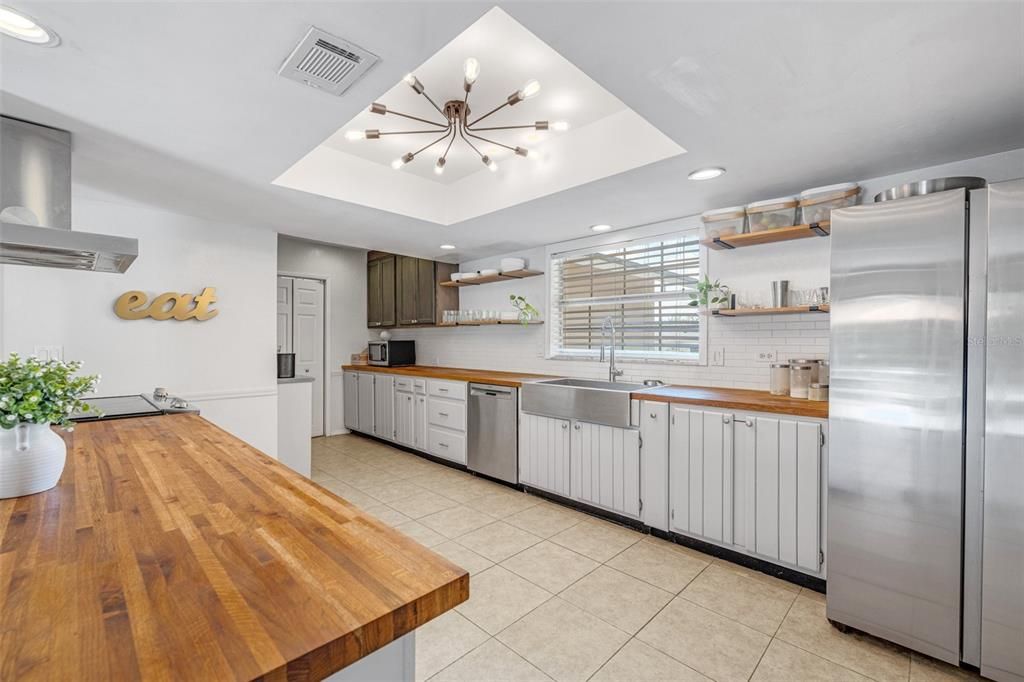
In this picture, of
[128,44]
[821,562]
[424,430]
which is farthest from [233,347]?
[821,562]

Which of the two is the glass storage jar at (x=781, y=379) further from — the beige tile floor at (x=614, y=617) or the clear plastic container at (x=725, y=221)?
the beige tile floor at (x=614, y=617)

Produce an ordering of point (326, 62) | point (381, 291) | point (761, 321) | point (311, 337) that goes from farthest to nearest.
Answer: point (381, 291)
point (311, 337)
point (761, 321)
point (326, 62)

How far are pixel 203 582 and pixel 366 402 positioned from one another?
5.08 meters

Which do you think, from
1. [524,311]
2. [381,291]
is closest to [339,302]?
[381,291]

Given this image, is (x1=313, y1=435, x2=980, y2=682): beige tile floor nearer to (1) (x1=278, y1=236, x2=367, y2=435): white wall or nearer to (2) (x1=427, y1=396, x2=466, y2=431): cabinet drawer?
(2) (x1=427, y1=396, x2=466, y2=431): cabinet drawer

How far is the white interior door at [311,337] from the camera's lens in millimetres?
5742

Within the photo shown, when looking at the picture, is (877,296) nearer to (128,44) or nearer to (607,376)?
(607,376)

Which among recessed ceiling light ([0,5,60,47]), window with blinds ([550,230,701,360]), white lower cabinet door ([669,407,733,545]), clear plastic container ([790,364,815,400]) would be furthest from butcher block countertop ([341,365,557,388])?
recessed ceiling light ([0,5,60,47])

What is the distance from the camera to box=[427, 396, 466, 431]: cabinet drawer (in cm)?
433

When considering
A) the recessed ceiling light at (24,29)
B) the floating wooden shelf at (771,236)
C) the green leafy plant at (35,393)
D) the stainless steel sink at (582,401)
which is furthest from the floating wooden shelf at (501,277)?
the green leafy plant at (35,393)

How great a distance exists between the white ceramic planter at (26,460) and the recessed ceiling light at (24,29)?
1172mm

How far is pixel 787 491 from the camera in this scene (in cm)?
238

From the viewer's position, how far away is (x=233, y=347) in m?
3.88

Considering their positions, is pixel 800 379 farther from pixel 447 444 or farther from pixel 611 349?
pixel 447 444
